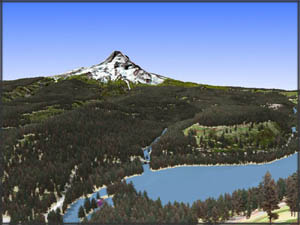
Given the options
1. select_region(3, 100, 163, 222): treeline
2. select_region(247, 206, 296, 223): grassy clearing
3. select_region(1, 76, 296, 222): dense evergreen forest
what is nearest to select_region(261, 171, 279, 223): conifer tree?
select_region(247, 206, 296, 223): grassy clearing

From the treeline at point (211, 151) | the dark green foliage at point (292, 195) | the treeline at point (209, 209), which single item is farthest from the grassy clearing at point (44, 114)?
the dark green foliage at point (292, 195)

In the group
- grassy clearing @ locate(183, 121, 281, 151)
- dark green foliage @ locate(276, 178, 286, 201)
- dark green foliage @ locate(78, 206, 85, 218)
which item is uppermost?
grassy clearing @ locate(183, 121, 281, 151)

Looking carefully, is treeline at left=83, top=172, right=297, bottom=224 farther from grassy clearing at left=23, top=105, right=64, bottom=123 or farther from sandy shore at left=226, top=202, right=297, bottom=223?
grassy clearing at left=23, top=105, right=64, bottom=123

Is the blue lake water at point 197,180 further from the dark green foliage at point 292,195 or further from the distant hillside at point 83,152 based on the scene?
the dark green foliage at point 292,195

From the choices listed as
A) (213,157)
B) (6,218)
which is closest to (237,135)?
(213,157)

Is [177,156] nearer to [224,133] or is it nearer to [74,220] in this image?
[224,133]

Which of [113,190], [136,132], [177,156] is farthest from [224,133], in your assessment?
[113,190]

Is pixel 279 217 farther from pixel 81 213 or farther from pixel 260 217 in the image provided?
pixel 81 213
